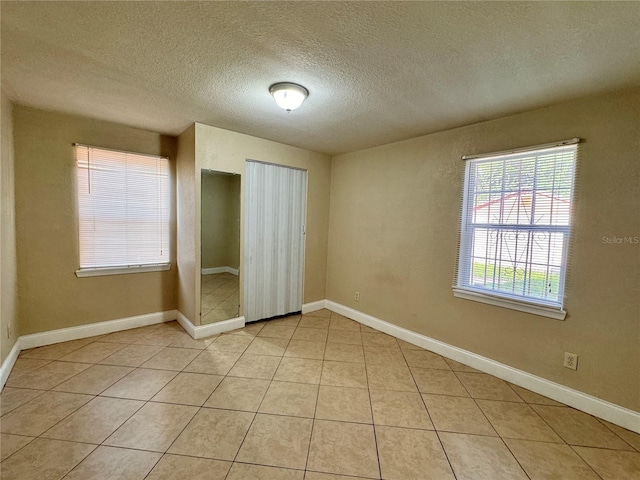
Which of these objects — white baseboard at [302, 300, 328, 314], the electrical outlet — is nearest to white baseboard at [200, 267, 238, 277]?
white baseboard at [302, 300, 328, 314]

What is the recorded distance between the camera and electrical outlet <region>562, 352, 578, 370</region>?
6.84 ft

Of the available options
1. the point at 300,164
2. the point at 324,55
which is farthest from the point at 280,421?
the point at 300,164

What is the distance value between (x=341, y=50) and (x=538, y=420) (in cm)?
284

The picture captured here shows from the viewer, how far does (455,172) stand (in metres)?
2.75

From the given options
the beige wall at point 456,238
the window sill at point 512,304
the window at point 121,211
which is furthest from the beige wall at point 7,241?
the window sill at point 512,304

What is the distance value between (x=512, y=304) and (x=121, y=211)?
13.7 ft

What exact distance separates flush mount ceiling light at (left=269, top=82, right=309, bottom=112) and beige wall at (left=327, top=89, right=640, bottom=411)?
1653mm

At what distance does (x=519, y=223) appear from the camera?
237 cm

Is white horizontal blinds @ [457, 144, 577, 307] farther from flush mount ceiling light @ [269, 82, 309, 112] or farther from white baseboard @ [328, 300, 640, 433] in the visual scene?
flush mount ceiling light @ [269, 82, 309, 112]

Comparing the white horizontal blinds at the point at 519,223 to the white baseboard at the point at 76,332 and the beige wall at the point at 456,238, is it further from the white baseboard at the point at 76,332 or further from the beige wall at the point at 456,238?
the white baseboard at the point at 76,332

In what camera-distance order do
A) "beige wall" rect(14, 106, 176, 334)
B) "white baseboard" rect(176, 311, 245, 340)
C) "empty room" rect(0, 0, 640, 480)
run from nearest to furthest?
1. "empty room" rect(0, 0, 640, 480)
2. "beige wall" rect(14, 106, 176, 334)
3. "white baseboard" rect(176, 311, 245, 340)

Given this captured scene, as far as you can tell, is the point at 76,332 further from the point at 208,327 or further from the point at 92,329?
the point at 208,327

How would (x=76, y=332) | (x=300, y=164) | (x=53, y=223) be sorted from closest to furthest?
(x=53, y=223) → (x=76, y=332) → (x=300, y=164)

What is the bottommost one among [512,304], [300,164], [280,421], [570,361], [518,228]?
[280,421]
